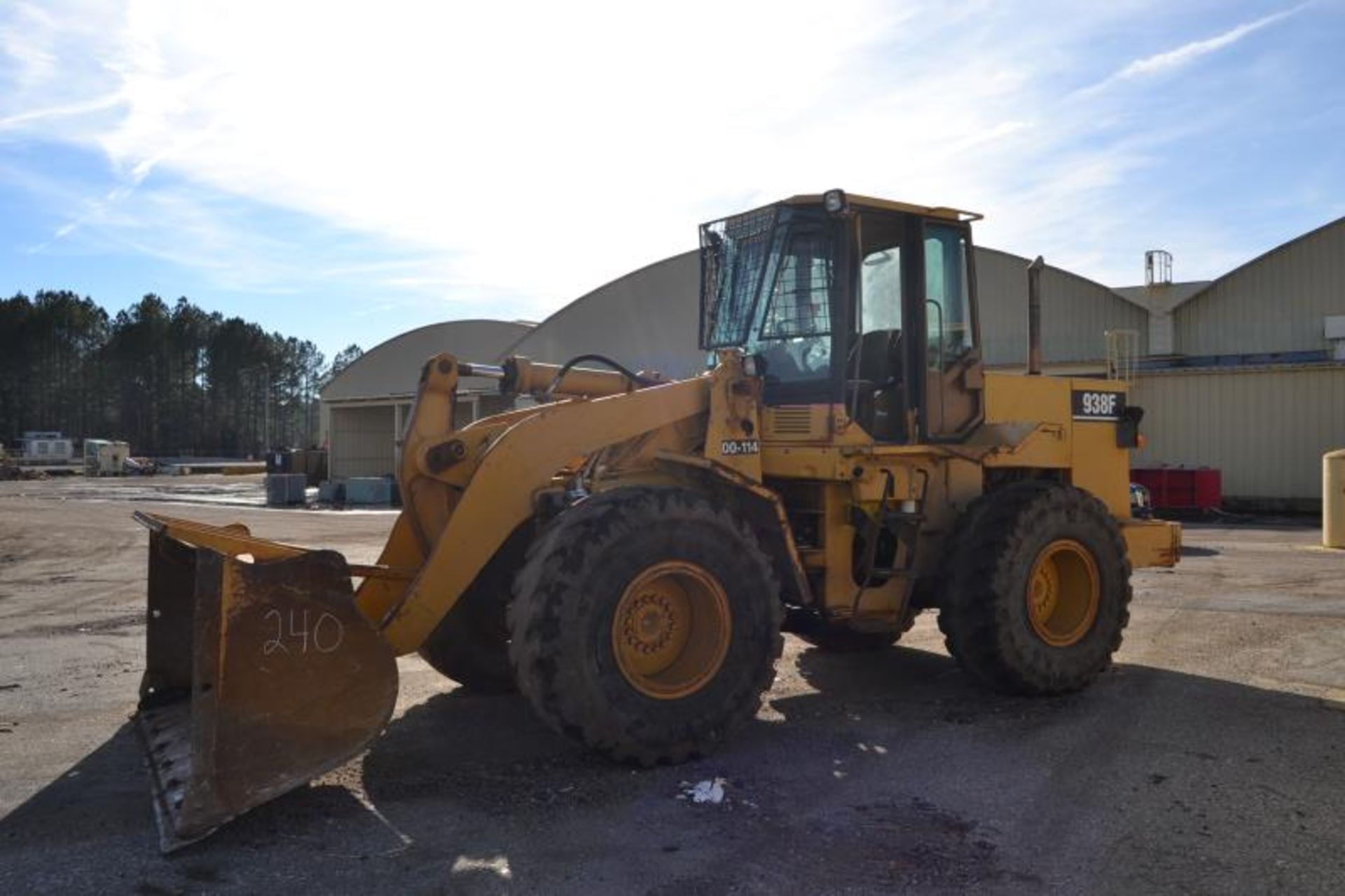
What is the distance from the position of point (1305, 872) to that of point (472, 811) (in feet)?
11.2

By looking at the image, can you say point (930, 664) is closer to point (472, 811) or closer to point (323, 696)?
point (472, 811)

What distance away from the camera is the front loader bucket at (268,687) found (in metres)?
4.24

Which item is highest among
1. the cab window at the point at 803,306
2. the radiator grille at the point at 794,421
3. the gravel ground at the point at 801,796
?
the cab window at the point at 803,306

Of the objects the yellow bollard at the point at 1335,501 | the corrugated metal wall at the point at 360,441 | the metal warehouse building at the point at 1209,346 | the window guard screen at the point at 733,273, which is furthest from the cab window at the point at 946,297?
the corrugated metal wall at the point at 360,441

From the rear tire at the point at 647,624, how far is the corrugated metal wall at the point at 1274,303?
86.2 feet

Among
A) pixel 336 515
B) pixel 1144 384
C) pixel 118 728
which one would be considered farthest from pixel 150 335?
pixel 118 728

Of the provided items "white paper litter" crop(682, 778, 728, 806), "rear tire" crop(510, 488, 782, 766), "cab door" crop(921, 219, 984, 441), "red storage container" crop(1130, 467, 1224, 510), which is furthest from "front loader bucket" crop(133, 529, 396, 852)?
"red storage container" crop(1130, 467, 1224, 510)

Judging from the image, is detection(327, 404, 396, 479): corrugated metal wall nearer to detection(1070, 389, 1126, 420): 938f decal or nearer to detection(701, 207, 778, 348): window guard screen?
detection(701, 207, 778, 348): window guard screen

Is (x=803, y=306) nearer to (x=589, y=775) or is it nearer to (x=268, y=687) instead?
(x=589, y=775)

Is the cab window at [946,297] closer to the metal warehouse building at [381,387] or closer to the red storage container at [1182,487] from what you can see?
the red storage container at [1182,487]

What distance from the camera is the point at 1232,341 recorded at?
2748 cm

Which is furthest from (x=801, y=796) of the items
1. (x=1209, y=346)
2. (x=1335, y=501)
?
(x=1209, y=346)

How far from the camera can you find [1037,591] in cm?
720

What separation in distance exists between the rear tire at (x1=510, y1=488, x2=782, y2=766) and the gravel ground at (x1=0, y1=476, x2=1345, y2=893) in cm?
29
